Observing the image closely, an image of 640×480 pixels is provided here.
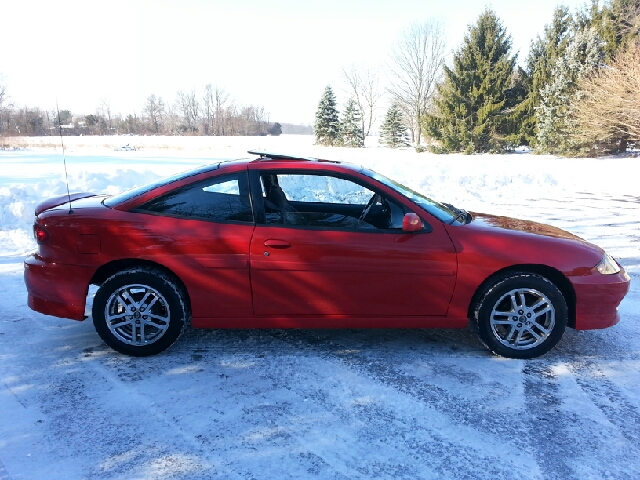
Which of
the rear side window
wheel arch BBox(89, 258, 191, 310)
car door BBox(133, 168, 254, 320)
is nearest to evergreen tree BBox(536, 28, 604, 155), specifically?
the rear side window

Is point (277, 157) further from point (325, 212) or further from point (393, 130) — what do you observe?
point (393, 130)

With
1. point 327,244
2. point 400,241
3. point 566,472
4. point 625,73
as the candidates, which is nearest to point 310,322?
point 327,244

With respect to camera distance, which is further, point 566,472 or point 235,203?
point 235,203

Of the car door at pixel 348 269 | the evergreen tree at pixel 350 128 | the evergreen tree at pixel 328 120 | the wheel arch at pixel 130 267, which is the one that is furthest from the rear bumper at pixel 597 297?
the evergreen tree at pixel 350 128

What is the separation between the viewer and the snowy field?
7.58 feet

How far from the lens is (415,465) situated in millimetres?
2303

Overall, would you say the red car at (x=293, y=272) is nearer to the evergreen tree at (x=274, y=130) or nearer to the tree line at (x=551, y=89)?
the tree line at (x=551, y=89)

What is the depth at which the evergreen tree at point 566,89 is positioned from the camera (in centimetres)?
2953

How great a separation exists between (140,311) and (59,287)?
0.67 metres

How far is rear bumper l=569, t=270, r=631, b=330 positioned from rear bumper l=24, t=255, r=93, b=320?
12.3 feet

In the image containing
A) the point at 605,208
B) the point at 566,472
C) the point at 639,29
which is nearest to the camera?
the point at 566,472

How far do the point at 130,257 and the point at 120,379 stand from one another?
878 millimetres

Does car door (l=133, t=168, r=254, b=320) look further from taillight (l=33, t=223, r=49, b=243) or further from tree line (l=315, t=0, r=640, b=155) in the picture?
tree line (l=315, t=0, r=640, b=155)

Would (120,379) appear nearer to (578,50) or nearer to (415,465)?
(415,465)
